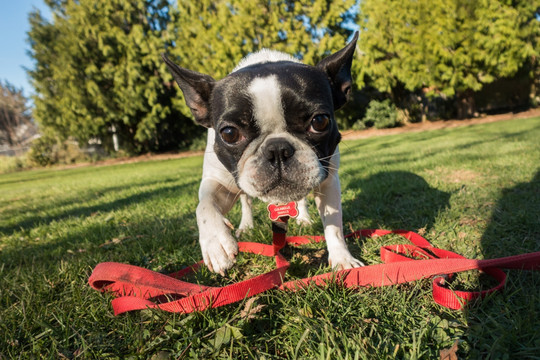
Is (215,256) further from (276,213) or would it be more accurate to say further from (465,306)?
(465,306)

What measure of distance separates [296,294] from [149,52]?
25309 mm

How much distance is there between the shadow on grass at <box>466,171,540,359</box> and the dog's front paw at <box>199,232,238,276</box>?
4.44ft

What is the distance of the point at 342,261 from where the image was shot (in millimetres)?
2451

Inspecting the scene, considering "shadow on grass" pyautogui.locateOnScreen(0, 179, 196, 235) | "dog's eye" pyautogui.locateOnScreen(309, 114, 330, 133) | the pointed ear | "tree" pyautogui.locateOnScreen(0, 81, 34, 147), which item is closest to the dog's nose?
"dog's eye" pyautogui.locateOnScreen(309, 114, 330, 133)

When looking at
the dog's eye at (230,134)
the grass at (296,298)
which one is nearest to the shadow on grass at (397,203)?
the grass at (296,298)

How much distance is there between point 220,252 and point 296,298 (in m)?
0.57

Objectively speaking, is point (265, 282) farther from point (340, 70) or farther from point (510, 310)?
point (340, 70)

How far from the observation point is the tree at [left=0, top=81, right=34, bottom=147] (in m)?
47.0

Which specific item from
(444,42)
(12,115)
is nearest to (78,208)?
(444,42)

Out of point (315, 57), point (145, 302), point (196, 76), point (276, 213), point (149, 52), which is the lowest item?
point (145, 302)

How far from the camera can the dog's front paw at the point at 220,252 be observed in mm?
2123

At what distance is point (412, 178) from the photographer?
5.53 meters

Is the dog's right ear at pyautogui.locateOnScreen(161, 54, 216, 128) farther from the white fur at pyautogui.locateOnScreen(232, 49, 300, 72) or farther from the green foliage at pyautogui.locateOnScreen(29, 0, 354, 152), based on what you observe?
the green foliage at pyautogui.locateOnScreen(29, 0, 354, 152)

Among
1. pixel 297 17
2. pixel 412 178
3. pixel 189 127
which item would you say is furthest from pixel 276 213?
pixel 189 127
